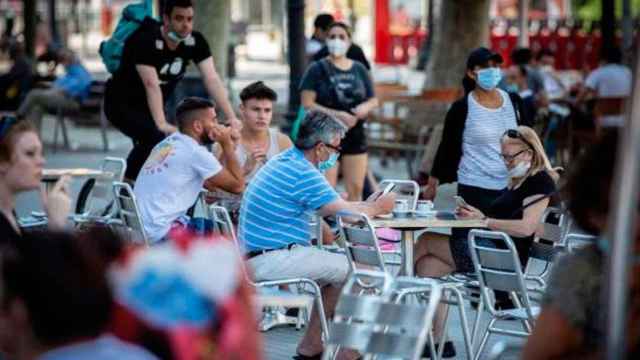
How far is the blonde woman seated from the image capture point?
30.9 ft

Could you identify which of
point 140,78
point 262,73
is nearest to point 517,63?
point 140,78

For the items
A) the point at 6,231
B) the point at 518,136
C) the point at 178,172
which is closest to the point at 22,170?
the point at 6,231

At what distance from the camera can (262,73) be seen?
44719 millimetres

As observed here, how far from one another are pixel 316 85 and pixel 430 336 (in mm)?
5685

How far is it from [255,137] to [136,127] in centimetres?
126

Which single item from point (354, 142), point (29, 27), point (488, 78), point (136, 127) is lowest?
point (354, 142)

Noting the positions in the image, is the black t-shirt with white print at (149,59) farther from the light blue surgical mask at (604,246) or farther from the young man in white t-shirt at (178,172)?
the light blue surgical mask at (604,246)

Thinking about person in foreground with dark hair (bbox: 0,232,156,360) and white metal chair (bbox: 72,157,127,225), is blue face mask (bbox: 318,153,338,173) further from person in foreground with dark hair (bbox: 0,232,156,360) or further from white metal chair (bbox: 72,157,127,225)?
person in foreground with dark hair (bbox: 0,232,156,360)

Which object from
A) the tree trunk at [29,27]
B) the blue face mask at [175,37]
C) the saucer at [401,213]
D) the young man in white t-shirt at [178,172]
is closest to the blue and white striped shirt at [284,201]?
the saucer at [401,213]

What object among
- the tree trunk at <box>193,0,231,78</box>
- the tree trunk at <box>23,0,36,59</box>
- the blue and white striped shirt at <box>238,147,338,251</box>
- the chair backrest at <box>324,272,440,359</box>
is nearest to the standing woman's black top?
the chair backrest at <box>324,272,440,359</box>

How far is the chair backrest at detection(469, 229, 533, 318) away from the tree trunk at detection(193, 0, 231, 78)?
13.8 metres

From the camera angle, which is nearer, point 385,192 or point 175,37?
point 385,192

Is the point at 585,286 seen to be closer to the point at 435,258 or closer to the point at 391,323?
the point at 391,323

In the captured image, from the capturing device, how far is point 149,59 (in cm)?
1226
